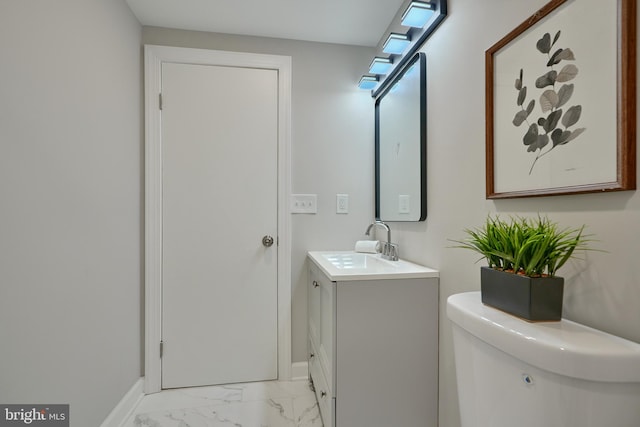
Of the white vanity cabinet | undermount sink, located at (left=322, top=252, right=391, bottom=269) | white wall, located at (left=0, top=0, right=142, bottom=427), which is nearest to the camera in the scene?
white wall, located at (left=0, top=0, right=142, bottom=427)

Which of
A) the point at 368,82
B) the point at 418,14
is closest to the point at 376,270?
the point at 418,14

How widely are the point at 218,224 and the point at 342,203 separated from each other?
81cm

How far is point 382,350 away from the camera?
3.96 ft

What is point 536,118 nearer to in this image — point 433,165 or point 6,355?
point 433,165

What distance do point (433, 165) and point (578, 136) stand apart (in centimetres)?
65

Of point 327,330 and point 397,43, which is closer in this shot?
point 327,330

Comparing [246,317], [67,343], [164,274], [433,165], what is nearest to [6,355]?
[67,343]

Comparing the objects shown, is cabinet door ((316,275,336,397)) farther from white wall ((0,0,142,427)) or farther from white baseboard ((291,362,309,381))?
white wall ((0,0,142,427))

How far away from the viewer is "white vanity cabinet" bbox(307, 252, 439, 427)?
1190 millimetres

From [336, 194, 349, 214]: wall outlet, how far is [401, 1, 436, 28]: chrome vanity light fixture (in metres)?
1.02

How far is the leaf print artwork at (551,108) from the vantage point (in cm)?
71

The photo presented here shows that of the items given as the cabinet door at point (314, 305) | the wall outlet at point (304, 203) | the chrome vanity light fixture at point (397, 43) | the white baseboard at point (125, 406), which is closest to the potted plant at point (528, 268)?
the cabinet door at point (314, 305)

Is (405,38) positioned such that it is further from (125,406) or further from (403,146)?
(125,406)

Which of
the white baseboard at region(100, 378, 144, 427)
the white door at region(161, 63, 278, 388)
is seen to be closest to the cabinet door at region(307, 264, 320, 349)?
the white door at region(161, 63, 278, 388)
